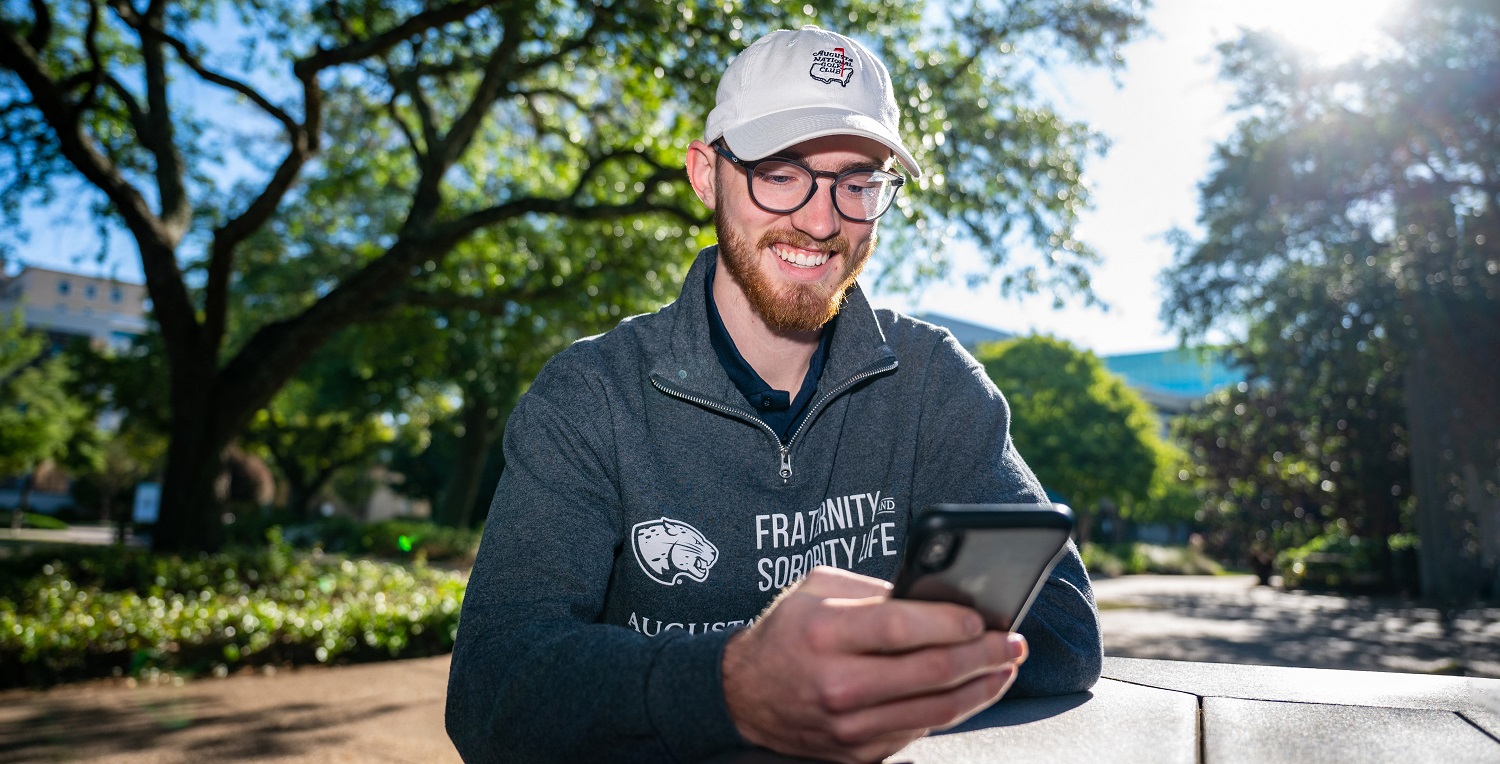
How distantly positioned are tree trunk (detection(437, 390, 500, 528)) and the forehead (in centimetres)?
2396

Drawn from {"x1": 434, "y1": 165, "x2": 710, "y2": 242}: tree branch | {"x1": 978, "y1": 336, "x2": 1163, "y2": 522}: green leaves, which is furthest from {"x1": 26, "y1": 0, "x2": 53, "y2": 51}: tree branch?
{"x1": 978, "y1": 336, "x2": 1163, "y2": 522}: green leaves

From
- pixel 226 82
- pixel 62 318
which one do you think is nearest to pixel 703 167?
pixel 226 82

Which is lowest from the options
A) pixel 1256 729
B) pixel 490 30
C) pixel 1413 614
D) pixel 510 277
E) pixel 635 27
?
pixel 1413 614

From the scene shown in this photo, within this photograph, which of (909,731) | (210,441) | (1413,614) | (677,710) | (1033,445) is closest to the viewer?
(909,731)

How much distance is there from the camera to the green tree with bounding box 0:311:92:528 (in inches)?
1428

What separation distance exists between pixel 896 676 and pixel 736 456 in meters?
0.99

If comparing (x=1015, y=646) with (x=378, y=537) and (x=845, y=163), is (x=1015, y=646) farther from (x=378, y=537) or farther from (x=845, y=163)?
(x=378, y=537)

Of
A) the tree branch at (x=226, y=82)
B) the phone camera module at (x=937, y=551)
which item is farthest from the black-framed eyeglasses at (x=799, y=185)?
the tree branch at (x=226, y=82)

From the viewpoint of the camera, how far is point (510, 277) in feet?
43.4

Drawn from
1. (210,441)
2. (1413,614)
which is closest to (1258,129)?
(1413,614)

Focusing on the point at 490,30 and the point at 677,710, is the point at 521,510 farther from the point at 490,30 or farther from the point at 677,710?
the point at 490,30

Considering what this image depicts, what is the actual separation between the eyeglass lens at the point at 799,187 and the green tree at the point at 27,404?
137ft

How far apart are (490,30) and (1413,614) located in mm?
17176

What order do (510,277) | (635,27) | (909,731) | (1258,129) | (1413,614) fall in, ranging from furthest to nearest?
(1258,129), (1413,614), (510,277), (635,27), (909,731)
